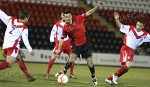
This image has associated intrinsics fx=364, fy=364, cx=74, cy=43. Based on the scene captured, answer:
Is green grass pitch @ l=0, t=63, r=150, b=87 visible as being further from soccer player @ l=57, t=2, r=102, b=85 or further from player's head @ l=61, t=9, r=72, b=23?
player's head @ l=61, t=9, r=72, b=23

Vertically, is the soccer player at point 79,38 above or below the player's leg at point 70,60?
above

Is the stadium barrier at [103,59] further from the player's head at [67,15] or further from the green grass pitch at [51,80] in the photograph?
the player's head at [67,15]

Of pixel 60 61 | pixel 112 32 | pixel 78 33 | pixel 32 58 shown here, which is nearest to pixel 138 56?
pixel 112 32

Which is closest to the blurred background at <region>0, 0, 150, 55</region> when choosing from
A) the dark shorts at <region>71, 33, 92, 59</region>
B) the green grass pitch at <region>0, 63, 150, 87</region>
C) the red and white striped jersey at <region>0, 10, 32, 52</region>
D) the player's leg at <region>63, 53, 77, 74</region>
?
the green grass pitch at <region>0, 63, 150, 87</region>

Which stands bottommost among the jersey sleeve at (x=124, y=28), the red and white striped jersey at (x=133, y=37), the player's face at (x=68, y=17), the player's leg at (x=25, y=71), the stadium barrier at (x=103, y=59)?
the stadium barrier at (x=103, y=59)

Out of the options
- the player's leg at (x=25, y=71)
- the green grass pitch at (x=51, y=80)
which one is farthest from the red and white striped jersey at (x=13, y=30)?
the green grass pitch at (x=51, y=80)

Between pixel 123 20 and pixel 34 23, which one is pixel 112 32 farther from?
pixel 34 23

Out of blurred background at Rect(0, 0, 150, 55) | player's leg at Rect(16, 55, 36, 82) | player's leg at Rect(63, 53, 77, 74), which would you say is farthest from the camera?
blurred background at Rect(0, 0, 150, 55)

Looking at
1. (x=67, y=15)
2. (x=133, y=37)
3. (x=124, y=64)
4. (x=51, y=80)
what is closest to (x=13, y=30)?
(x=67, y=15)

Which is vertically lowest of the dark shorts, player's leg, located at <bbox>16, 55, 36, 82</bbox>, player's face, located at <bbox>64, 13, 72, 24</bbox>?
player's leg, located at <bbox>16, 55, 36, 82</bbox>

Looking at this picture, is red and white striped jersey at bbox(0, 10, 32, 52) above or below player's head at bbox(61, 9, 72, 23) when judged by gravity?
below

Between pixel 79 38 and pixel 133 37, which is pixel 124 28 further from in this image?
pixel 79 38

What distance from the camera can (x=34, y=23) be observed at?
20.6 m

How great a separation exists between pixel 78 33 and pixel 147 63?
11.6 meters
